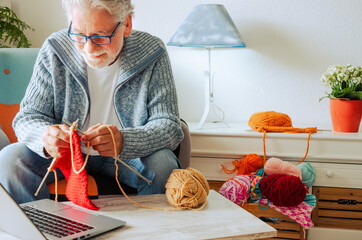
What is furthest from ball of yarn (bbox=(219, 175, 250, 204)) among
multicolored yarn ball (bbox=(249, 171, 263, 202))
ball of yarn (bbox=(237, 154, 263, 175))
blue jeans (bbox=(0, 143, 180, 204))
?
blue jeans (bbox=(0, 143, 180, 204))

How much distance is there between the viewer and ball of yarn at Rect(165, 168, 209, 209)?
3.92 ft

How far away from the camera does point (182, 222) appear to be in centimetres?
109

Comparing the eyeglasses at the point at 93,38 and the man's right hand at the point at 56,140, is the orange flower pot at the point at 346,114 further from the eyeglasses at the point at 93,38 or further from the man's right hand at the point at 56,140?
the man's right hand at the point at 56,140

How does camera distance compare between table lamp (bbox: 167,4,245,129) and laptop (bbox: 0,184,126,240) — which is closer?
laptop (bbox: 0,184,126,240)

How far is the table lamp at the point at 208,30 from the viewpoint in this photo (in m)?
2.10

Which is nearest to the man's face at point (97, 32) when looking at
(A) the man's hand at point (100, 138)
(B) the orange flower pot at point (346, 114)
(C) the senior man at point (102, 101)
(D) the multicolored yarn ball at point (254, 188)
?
(C) the senior man at point (102, 101)

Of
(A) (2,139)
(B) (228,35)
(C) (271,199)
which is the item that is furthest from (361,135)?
(A) (2,139)

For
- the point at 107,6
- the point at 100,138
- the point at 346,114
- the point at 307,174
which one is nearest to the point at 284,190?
the point at 307,174

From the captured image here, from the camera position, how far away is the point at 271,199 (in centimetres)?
174

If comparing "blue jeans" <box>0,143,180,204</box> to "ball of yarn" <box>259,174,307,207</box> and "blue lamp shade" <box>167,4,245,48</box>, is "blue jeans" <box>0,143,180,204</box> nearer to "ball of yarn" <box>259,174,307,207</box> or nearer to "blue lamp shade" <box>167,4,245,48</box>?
"ball of yarn" <box>259,174,307,207</box>

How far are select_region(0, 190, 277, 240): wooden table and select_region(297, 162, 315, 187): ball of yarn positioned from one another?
2.40ft

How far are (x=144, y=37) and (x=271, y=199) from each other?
0.75m

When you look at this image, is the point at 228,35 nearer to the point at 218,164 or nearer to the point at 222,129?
the point at 222,129

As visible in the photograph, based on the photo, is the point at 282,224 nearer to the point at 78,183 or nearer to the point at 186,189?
the point at 186,189
